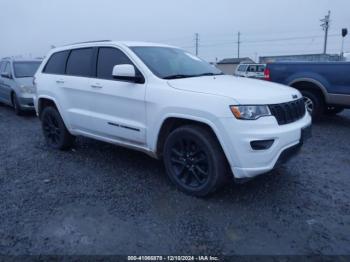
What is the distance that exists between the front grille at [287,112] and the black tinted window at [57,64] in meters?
3.47

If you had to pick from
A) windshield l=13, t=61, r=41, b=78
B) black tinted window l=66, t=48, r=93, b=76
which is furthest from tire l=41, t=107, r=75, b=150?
windshield l=13, t=61, r=41, b=78

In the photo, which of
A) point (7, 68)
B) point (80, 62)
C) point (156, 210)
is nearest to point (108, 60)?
point (80, 62)

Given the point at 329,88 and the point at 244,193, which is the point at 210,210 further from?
the point at 329,88

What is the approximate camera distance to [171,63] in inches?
159

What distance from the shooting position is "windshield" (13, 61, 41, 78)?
8.75 metres

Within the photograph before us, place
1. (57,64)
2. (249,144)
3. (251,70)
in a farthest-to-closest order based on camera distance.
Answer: (251,70), (57,64), (249,144)

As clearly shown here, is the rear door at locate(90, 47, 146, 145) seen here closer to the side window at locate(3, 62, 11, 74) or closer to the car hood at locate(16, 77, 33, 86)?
the car hood at locate(16, 77, 33, 86)

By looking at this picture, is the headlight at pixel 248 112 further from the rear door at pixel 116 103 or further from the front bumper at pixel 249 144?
the rear door at pixel 116 103

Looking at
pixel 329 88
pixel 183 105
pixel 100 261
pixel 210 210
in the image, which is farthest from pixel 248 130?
pixel 329 88

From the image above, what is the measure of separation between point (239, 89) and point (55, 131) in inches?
138

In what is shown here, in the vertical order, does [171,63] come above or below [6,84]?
above

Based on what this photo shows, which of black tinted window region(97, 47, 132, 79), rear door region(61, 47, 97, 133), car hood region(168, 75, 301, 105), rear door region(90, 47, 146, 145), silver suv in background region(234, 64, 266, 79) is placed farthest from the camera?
silver suv in background region(234, 64, 266, 79)

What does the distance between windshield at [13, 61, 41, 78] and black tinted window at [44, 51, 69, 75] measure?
13.7ft

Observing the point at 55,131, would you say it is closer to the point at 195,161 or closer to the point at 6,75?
the point at 195,161
